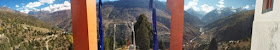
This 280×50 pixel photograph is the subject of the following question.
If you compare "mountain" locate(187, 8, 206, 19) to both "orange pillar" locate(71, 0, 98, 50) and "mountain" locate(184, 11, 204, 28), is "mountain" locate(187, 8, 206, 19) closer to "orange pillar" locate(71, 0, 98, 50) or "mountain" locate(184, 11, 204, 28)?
"mountain" locate(184, 11, 204, 28)

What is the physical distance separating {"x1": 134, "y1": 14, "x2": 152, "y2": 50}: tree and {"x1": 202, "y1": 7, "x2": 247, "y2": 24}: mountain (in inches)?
72.3

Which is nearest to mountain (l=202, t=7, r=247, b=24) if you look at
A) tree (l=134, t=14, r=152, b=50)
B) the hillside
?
the hillside

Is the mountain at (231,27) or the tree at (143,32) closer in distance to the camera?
the mountain at (231,27)

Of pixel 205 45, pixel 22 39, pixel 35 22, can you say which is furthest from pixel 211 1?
pixel 22 39

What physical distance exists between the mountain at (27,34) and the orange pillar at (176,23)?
463cm

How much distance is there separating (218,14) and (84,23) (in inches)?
199

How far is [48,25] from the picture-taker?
674 cm

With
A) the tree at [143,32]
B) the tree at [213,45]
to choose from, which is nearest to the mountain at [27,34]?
the tree at [143,32]

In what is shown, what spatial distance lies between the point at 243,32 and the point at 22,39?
7.68 metres

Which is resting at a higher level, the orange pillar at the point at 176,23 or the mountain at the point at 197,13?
the mountain at the point at 197,13

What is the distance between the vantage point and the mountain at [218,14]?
238 inches

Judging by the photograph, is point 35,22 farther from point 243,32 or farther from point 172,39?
point 243,32

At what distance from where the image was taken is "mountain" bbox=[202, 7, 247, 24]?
6051mm

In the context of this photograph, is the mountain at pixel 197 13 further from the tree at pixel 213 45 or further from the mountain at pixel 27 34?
the mountain at pixel 27 34
